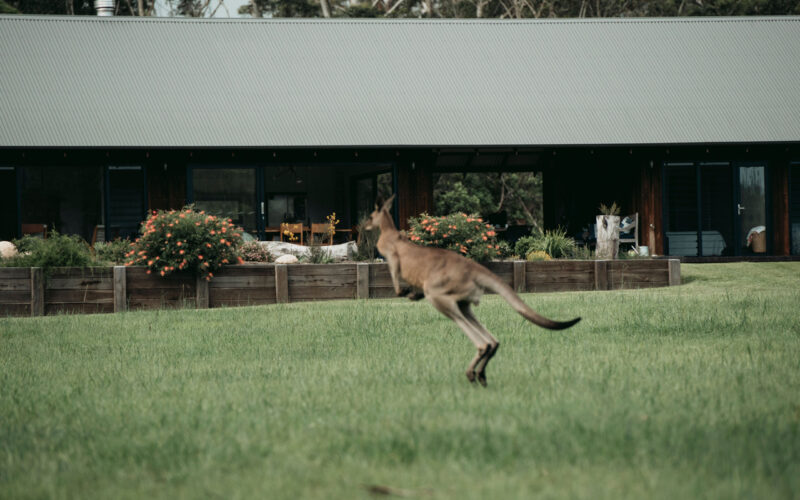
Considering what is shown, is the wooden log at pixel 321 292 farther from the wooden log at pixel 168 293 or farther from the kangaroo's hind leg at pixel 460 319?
the kangaroo's hind leg at pixel 460 319

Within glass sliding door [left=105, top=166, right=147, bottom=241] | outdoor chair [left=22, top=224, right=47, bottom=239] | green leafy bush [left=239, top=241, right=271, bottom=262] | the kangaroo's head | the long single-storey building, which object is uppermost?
the long single-storey building

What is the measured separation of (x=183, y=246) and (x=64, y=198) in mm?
12070

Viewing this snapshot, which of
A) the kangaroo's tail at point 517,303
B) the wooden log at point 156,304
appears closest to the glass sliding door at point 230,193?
the wooden log at point 156,304

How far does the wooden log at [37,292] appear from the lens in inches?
543

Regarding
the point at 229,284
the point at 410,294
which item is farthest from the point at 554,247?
the point at 410,294

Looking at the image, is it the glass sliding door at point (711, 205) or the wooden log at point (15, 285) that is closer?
the wooden log at point (15, 285)

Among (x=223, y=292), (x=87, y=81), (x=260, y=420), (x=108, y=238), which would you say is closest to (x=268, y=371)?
(x=260, y=420)

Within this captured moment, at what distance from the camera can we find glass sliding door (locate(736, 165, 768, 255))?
2248 cm

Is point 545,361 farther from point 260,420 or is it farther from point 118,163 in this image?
point 118,163

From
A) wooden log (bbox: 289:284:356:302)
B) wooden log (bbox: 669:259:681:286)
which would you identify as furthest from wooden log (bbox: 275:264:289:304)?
wooden log (bbox: 669:259:681:286)

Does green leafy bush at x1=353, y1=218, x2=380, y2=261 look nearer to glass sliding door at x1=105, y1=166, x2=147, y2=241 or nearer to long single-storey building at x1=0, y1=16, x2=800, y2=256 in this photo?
long single-storey building at x1=0, y1=16, x2=800, y2=256

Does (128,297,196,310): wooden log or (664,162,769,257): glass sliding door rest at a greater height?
(664,162,769,257): glass sliding door

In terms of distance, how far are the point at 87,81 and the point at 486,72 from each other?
10555 mm

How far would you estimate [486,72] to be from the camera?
23625 mm
